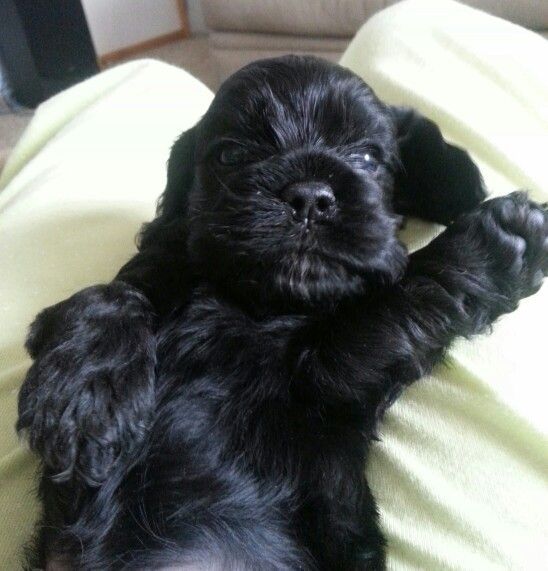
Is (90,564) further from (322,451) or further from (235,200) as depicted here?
(235,200)

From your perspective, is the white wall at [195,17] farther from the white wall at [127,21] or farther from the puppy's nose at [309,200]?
the puppy's nose at [309,200]

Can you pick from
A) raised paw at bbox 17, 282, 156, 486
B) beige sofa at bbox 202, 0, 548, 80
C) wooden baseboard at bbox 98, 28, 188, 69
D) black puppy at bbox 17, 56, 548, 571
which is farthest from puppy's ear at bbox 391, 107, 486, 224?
wooden baseboard at bbox 98, 28, 188, 69

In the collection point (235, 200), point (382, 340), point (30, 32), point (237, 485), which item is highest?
point (235, 200)

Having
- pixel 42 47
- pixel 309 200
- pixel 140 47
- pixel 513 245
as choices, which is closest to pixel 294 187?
pixel 309 200

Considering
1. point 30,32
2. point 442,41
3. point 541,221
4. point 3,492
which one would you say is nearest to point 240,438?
point 3,492

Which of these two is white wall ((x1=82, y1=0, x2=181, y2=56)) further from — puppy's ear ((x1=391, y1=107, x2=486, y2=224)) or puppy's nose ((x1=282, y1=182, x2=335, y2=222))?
puppy's nose ((x1=282, y1=182, x2=335, y2=222))
